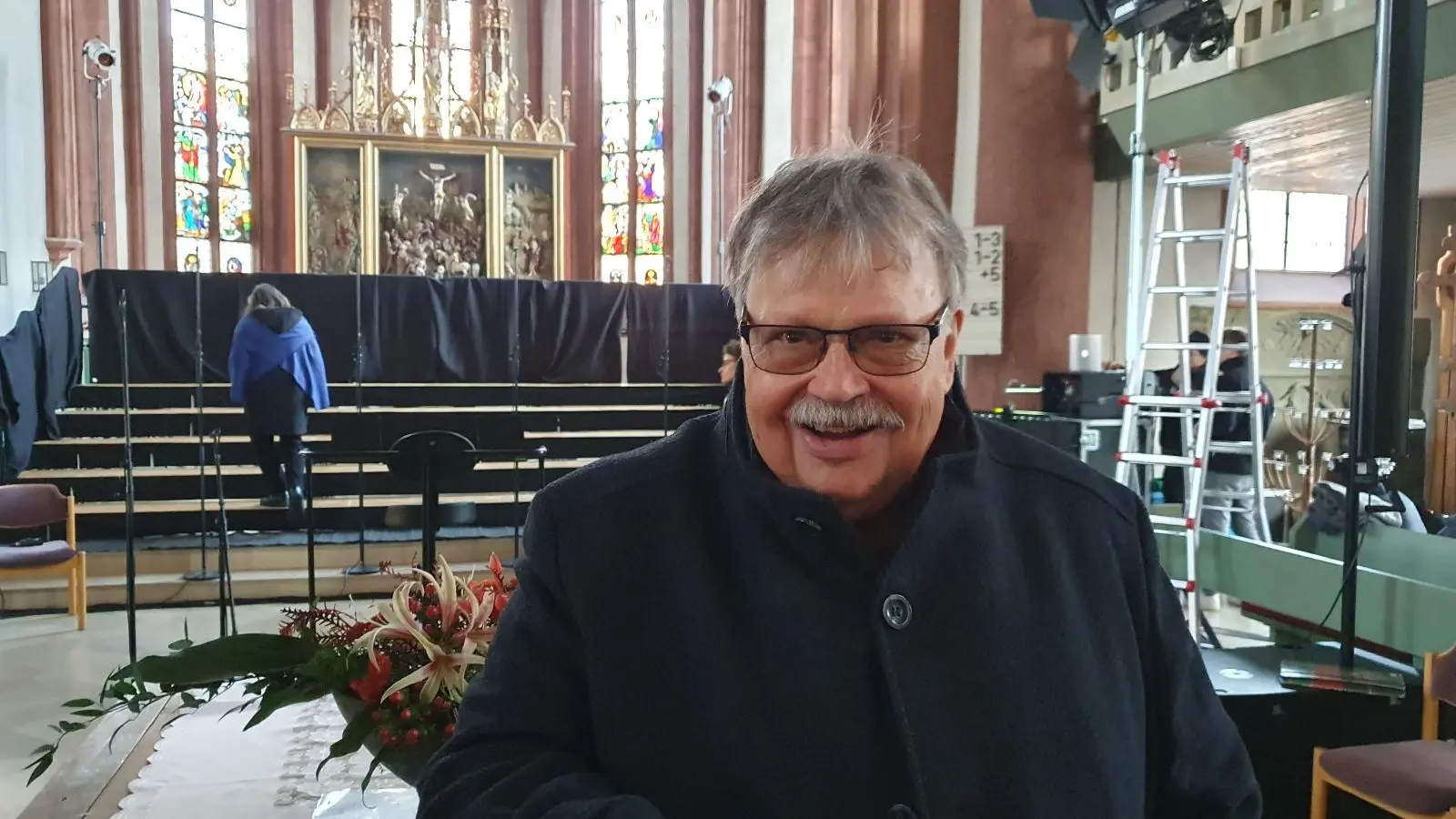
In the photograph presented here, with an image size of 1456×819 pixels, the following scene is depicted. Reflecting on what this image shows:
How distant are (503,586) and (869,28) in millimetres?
6386

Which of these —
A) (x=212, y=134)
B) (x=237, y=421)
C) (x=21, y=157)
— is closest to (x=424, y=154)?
(x=212, y=134)

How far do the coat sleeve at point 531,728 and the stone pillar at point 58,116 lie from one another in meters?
9.22

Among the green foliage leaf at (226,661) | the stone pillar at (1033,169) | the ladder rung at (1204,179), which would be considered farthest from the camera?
the stone pillar at (1033,169)

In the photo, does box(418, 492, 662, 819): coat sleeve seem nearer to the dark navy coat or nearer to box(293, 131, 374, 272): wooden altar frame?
the dark navy coat

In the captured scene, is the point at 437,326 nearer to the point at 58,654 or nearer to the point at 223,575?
the point at 58,654

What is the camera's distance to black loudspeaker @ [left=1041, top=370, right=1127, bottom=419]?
565 centimetres

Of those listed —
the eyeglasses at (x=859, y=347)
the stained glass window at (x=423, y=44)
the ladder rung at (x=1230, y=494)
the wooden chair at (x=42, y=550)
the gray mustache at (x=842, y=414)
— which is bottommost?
the wooden chair at (x=42, y=550)

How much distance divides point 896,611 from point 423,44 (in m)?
14.0

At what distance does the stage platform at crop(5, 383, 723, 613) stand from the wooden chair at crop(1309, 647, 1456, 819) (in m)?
3.27

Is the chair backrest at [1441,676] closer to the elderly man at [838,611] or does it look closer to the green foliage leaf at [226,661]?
the elderly man at [838,611]

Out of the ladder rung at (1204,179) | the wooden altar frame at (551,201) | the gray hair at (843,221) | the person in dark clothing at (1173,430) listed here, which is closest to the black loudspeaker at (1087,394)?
the person in dark clothing at (1173,430)

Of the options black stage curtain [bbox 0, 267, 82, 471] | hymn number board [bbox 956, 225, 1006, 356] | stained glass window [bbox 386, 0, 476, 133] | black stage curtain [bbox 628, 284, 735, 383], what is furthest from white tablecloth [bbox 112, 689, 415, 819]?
stained glass window [bbox 386, 0, 476, 133]

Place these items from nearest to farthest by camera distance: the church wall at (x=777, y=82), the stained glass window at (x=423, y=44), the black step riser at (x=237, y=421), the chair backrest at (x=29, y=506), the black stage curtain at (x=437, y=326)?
1. the chair backrest at (x=29, y=506)
2. the black step riser at (x=237, y=421)
3. the black stage curtain at (x=437, y=326)
4. the church wall at (x=777, y=82)
5. the stained glass window at (x=423, y=44)

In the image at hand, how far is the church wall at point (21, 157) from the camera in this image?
749 cm
